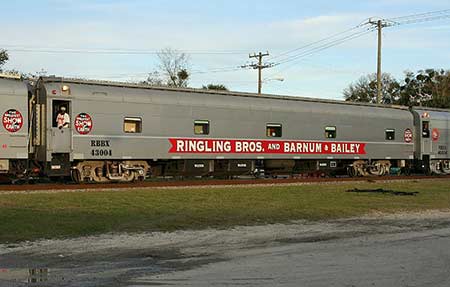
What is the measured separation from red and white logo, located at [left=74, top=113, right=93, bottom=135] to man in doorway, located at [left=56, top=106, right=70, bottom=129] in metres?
0.32

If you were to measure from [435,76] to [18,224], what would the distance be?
75.4 metres

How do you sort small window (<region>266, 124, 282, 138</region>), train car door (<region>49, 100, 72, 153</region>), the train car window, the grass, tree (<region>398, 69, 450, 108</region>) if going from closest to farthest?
the grass
train car door (<region>49, 100, 72, 153</region>)
small window (<region>266, 124, 282, 138</region>)
the train car window
tree (<region>398, 69, 450, 108</region>)

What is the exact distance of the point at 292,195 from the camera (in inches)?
732

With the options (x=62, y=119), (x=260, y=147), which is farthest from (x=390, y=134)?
(x=62, y=119)

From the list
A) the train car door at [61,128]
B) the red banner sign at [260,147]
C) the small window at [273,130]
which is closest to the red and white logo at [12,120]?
the train car door at [61,128]

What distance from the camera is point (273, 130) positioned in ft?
86.8

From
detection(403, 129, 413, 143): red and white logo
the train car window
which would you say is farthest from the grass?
the train car window

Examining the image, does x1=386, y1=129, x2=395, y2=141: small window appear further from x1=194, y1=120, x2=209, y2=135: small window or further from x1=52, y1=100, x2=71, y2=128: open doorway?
x1=52, y1=100, x2=71, y2=128: open doorway

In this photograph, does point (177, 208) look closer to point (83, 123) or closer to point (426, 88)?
point (83, 123)

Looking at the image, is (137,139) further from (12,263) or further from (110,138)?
(12,263)

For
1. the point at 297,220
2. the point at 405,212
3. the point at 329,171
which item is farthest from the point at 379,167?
the point at 297,220

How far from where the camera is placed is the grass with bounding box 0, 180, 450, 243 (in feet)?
38.9

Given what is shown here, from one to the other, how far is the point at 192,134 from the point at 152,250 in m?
14.2

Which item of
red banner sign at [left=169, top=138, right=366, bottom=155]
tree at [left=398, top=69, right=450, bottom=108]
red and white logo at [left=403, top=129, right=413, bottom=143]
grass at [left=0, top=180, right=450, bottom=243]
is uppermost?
tree at [left=398, top=69, right=450, bottom=108]
